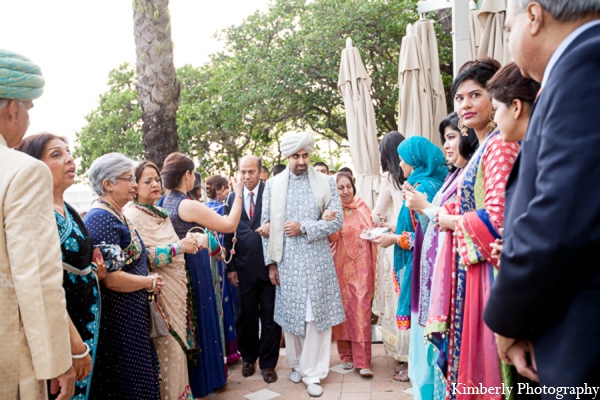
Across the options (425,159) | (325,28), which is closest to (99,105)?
(325,28)

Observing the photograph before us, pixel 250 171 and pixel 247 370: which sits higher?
pixel 250 171

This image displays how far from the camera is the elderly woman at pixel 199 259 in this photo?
3744 mm

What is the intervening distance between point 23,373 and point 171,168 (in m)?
2.28

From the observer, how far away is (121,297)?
2811 mm

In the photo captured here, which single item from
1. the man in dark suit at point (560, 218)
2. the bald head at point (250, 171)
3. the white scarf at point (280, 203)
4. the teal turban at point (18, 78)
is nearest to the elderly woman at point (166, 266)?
the white scarf at point (280, 203)

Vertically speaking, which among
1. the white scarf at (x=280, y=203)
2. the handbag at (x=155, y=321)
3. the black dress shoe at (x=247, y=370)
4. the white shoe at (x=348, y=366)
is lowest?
the white shoe at (x=348, y=366)

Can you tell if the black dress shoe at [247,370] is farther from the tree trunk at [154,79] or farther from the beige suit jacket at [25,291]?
the beige suit jacket at [25,291]

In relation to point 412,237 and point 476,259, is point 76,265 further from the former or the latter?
point 412,237

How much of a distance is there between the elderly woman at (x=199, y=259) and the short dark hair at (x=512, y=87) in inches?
96.2

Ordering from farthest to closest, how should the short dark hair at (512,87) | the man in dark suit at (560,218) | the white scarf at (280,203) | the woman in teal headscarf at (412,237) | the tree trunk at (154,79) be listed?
the tree trunk at (154,79) → the white scarf at (280,203) → the woman in teal headscarf at (412,237) → the short dark hair at (512,87) → the man in dark suit at (560,218)

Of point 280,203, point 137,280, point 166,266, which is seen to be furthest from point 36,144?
point 280,203

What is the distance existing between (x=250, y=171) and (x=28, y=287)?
3170mm

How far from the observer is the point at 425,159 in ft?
11.3

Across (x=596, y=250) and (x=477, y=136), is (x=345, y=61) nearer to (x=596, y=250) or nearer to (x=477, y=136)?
(x=477, y=136)
